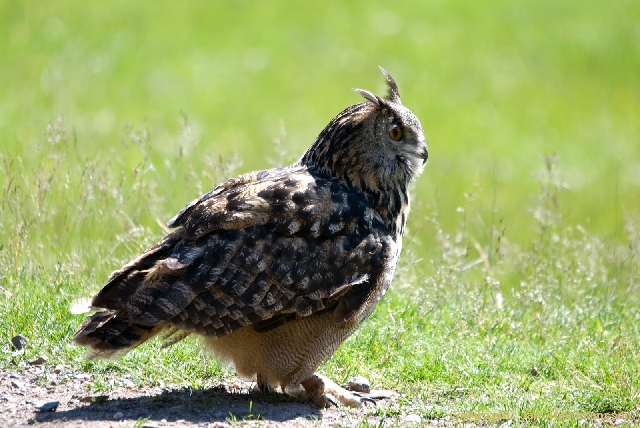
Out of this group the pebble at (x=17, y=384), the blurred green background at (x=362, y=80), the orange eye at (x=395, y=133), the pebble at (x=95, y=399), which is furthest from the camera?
the blurred green background at (x=362, y=80)

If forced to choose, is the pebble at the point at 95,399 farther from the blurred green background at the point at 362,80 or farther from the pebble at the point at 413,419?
the blurred green background at the point at 362,80

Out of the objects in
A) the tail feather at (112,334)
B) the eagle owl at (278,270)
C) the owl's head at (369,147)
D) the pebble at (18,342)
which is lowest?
the pebble at (18,342)

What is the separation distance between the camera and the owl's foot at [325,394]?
5.30m

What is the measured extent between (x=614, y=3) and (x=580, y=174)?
24.0 feet

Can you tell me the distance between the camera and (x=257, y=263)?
16.0 feet

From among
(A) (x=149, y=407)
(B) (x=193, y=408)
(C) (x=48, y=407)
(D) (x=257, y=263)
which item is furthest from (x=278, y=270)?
(C) (x=48, y=407)

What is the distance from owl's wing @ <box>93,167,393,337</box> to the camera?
4766 millimetres

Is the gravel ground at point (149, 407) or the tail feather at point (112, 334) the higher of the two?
the tail feather at point (112, 334)

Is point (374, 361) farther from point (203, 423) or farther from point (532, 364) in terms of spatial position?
point (203, 423)

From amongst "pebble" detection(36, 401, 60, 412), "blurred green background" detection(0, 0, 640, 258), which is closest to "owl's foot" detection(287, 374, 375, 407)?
"pebble" detection(36, 401, 60, 412)

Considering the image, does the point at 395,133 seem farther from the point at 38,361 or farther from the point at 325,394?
the point at 38,361

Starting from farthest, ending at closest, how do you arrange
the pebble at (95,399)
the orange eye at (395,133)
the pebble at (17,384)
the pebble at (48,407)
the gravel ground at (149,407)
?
the orange eye at (395,133)
the pebble at (17,384)
the pebble at (95,399)
the pebble at (48,407)
the gravel ground at (149,407)

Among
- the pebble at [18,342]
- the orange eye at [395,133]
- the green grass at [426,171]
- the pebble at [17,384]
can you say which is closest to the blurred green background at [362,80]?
the green grass at [426,171]

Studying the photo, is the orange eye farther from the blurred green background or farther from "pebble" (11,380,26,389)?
the blurred green background
